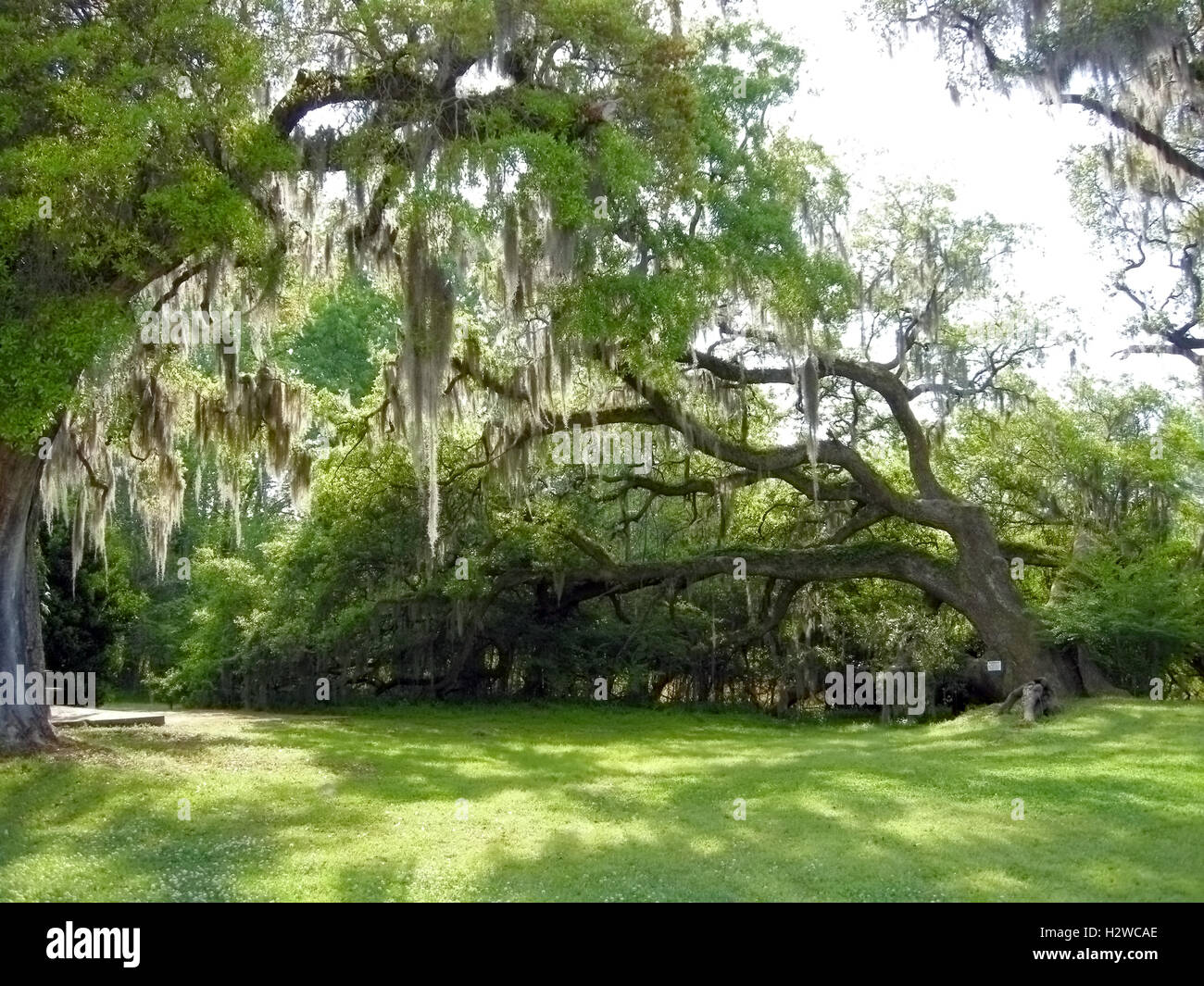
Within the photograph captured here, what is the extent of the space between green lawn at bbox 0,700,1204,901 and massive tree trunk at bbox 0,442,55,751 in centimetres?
50

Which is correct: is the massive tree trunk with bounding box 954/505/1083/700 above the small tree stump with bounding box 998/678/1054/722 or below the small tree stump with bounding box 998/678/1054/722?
above

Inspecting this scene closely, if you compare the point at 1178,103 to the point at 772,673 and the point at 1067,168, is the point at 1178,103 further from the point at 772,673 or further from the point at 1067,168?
the point at 772,673

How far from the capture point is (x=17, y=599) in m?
12.5

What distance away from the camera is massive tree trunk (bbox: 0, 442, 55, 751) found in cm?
1221

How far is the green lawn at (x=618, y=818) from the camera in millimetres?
7715

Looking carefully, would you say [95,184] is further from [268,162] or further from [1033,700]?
[1033,700]

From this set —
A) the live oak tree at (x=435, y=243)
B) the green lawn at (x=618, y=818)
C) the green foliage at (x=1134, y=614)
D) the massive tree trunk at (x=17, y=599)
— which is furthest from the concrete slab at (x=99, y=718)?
the green foliage at (x=1134, y=614)

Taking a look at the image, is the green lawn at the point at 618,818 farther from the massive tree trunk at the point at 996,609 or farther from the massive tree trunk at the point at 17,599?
the massive tree trunk at the point at 996,609

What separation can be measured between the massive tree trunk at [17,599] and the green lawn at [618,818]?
50cm

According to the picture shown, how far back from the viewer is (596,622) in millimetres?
23953

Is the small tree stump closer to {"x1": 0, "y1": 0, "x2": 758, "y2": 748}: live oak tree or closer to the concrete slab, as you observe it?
{"x1": 0, "y1": 0, "x2": 758, "y2": 748}: live oak tree

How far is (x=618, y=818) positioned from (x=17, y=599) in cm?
697

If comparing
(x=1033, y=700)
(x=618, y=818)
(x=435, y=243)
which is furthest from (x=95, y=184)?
(x=1033, y=700)

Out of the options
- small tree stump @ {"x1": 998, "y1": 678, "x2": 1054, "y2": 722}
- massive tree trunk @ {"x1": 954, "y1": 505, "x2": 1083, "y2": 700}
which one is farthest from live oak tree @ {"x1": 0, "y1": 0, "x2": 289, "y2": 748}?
massive tree trunk @ {"x1": 954, "y1": 505, "x2": 1083, "y2": 700}
